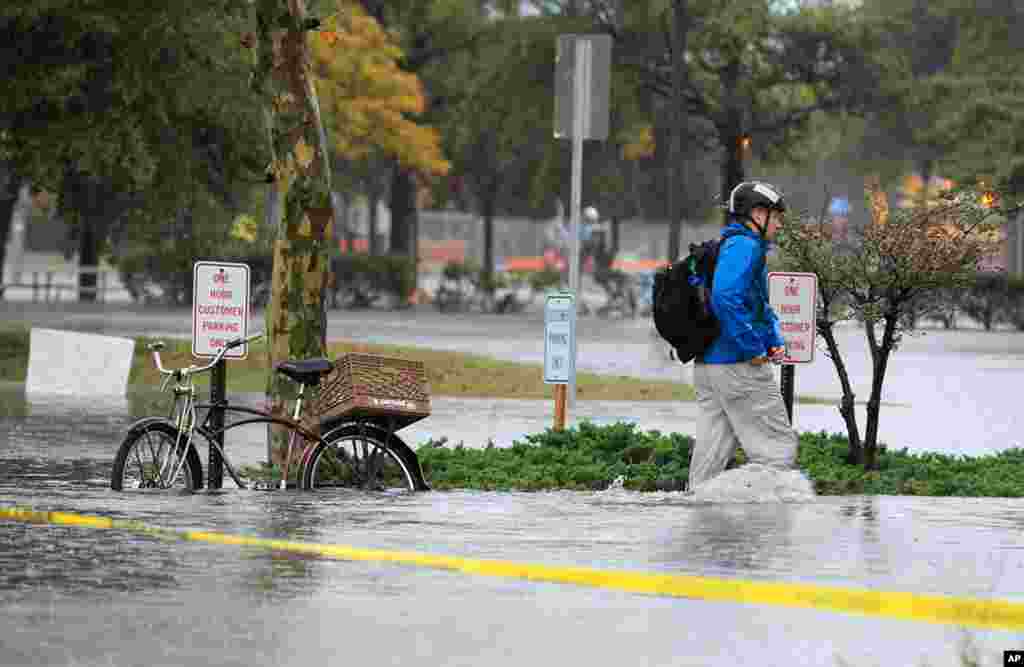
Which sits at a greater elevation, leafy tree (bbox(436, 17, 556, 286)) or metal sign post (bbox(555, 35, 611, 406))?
leafy tree (bbox(436, 17, 556, 286))

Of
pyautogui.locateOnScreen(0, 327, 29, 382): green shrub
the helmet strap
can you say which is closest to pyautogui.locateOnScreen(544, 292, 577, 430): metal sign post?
the helmet strap

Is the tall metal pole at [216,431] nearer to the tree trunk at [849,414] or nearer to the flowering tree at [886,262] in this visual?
the flowering tree at [886,262]

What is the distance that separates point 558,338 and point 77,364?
9.09 meters

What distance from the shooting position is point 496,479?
14391 millimetres

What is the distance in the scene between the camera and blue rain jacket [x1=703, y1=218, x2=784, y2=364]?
12.6 m

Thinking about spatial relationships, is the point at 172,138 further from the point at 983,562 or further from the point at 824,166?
the point at 824,166

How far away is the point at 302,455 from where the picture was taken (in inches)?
528

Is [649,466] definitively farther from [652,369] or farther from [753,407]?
[652,369]

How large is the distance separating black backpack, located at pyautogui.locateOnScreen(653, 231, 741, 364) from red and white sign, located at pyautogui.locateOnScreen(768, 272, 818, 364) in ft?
5.63

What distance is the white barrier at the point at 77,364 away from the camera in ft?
80.3

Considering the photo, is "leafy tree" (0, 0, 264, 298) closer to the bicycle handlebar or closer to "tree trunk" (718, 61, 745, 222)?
the bicycle handlebar

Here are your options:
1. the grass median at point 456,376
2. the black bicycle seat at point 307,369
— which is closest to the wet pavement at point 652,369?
the grass median at point 456,376

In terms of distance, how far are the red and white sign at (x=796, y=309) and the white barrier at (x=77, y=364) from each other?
37.2 ft

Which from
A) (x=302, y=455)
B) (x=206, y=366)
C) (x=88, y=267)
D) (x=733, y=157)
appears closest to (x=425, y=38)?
(x=88, y=267)
